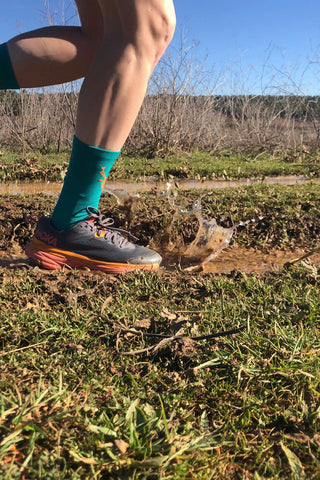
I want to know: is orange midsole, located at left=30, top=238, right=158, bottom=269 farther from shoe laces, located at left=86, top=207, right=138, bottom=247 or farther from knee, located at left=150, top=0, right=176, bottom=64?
knee, located at left=150, top=0, right=176, bottom=64

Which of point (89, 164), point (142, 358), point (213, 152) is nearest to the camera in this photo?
point (142, 358)

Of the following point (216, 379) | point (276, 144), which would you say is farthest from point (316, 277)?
point (276, 144)

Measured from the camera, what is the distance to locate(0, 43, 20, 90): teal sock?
196cm

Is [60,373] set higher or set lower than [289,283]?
lower

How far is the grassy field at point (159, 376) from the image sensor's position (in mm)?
881

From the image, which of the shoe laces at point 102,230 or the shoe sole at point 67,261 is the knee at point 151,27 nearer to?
the shoe laces at point 102,230

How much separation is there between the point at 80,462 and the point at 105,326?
0.60 meters

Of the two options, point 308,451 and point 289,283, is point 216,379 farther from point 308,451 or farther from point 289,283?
point 289,283

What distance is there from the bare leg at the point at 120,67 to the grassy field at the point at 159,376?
0.69 metres

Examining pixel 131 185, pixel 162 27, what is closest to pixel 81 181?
pixel 162 27

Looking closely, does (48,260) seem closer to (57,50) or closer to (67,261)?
(67,261)

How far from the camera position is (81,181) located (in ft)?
6.66

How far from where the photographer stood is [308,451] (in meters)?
0.93

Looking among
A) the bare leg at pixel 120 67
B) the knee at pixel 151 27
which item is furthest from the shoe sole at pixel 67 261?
the knee at pixel 151 27
